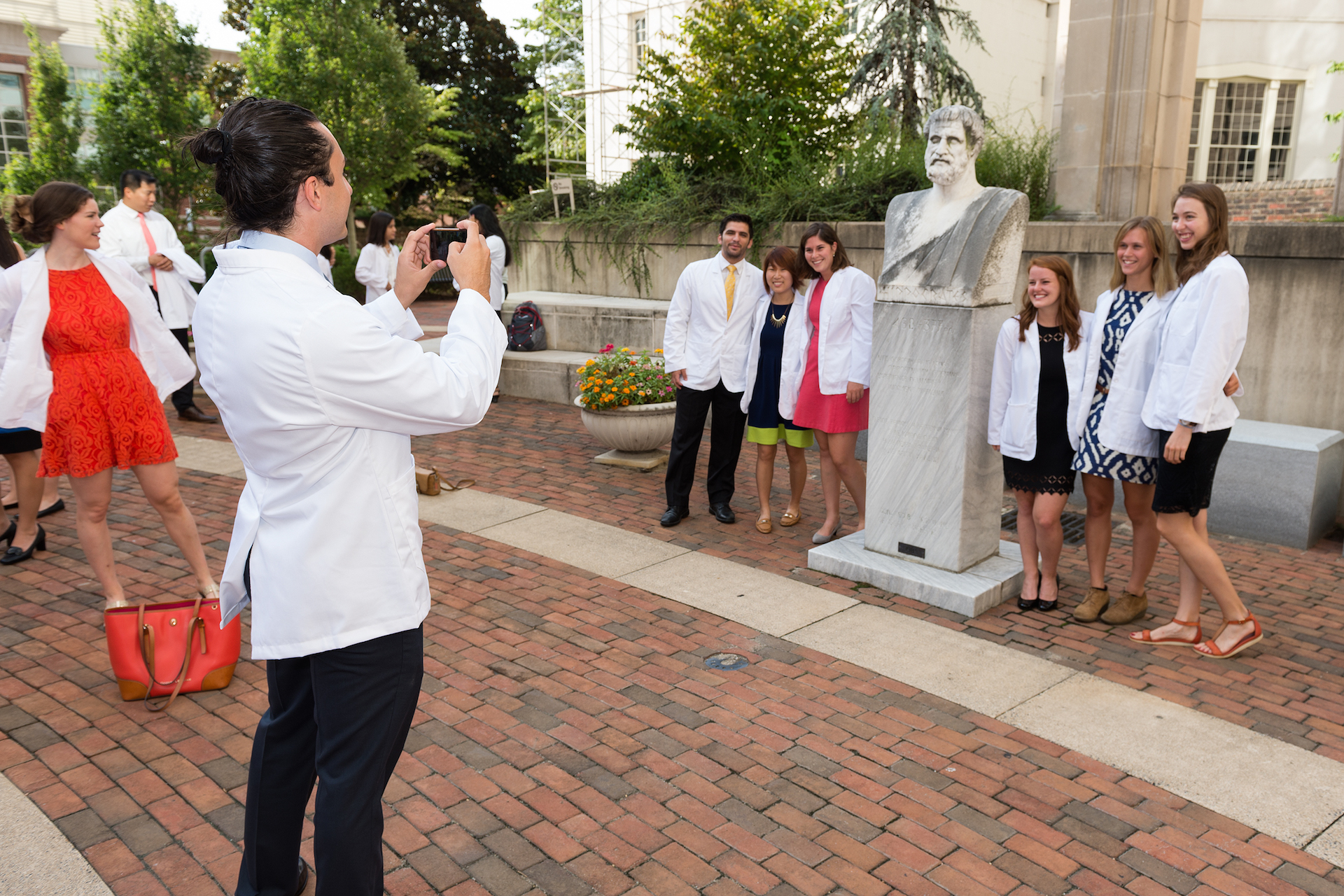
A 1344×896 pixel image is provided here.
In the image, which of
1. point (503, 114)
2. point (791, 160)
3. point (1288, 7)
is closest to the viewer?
point (791, 160)

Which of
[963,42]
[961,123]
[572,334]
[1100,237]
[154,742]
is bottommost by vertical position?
[154,742]

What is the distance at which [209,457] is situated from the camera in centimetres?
853

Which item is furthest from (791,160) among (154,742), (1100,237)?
(154,742)

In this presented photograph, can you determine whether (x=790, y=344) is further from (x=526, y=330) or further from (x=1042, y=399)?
(x=526, y=330)

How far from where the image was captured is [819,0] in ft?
50.8

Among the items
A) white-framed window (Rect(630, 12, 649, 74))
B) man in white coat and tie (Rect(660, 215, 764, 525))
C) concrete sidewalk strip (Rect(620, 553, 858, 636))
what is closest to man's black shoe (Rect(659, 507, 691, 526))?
man in white coat and tie (Rect(660, 215, 764, 525))

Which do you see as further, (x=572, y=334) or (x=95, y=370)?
(x=572, y=334)

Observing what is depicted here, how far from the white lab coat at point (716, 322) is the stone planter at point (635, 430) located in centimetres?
145

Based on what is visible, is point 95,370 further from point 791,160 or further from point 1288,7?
point 1288,7

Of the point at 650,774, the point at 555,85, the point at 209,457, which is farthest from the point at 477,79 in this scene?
the point at 650,774

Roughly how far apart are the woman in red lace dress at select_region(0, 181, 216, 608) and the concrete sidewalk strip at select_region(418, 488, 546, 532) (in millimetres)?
1939

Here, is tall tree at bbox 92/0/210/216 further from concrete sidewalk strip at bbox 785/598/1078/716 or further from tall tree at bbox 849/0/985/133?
concrete sidewalk strip at bbox 785/598/1078/716

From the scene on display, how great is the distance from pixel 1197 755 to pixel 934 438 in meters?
2.11

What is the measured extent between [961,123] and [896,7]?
9832 millimetres
